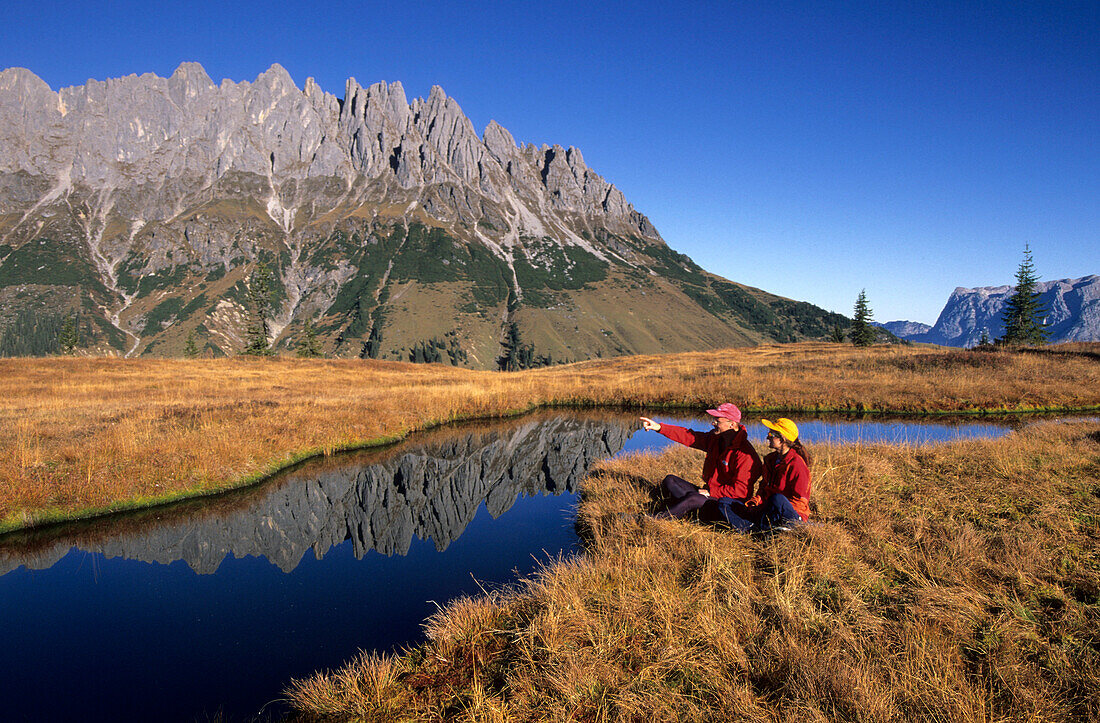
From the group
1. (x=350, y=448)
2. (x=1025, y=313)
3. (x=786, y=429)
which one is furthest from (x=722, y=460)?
(x=1025, y=313)

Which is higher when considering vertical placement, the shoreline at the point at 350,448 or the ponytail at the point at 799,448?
the ponytail at the point at 799,448

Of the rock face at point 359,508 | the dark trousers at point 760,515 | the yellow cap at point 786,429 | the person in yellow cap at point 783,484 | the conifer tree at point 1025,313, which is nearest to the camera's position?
the yellow cap at point 786,429

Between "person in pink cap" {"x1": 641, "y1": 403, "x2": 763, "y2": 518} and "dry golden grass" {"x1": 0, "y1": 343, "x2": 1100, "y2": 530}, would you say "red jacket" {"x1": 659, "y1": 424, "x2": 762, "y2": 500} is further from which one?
"dry golden grass" {"x1": 0, "y1": 343, "x2": 1100, "y2": 530}

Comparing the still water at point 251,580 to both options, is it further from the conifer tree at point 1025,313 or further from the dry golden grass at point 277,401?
the conifer tree at point 1025,313

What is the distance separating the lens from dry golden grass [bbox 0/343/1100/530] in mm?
14891

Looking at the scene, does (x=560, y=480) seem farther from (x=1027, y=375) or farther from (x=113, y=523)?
(x=1027, y=375)

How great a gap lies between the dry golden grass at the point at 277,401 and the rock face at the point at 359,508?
1609 mm

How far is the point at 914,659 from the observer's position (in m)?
5.04

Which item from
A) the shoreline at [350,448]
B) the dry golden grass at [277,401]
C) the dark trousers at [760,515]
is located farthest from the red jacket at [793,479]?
the dry golden grass at [277,401]

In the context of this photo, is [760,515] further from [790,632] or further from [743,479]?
[790,632]

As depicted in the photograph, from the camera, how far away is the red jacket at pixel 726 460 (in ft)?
31.4

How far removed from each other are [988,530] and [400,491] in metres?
15.1

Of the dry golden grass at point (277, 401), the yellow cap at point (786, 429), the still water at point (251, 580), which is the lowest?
the still water at point (251, 580)

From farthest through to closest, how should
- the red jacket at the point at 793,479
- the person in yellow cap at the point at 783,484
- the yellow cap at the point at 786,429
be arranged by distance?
→ the red jacket at the point at 793,479
the person in yellow cap at the point at 783,484
the yellow cap at the point at 786,429
